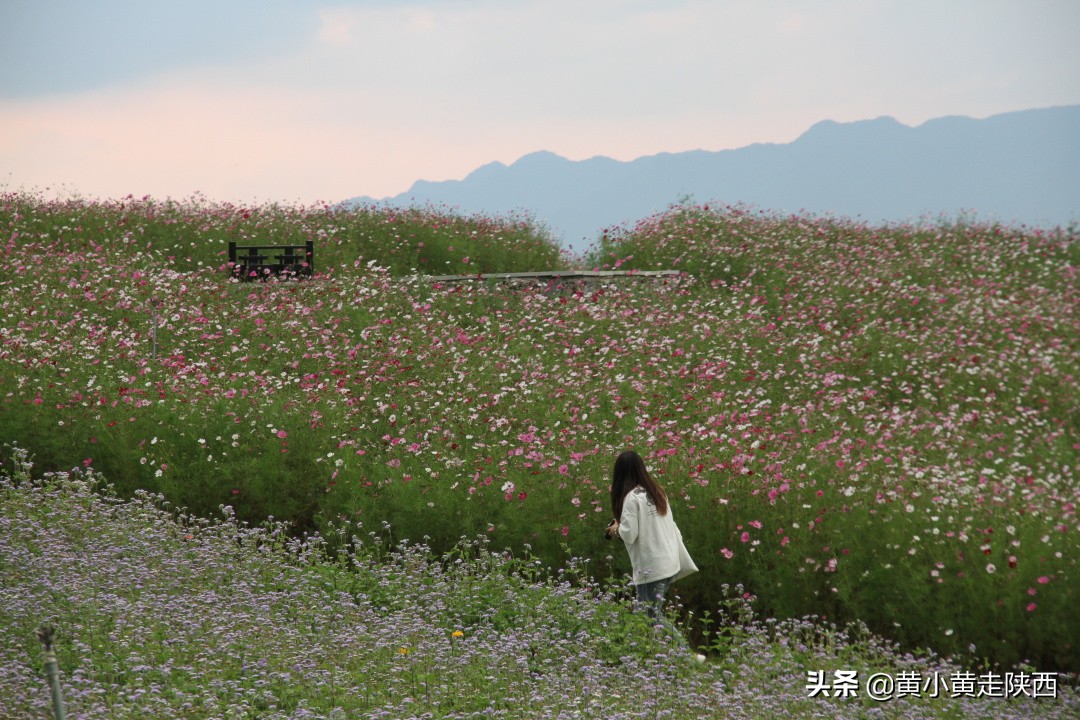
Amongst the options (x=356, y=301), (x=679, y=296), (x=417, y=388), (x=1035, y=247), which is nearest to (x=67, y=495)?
(x=417, y=388)

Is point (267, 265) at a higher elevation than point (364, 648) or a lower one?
higher

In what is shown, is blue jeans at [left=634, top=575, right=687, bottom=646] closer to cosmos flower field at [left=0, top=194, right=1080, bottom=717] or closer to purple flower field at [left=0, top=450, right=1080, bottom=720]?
purple flower field at [left=0, top=450, right=1080, bottom=720]

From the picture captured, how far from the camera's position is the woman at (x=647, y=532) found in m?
6.87

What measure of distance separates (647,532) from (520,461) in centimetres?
246

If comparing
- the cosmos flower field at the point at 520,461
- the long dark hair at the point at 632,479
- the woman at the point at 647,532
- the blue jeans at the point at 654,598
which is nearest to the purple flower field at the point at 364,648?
the cosmos flower field at the point at 520,461

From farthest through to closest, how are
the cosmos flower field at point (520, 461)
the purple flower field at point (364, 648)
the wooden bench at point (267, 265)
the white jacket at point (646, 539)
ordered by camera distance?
the wooden bench at point (267, 265)
the white jacket at point (646, 539)
the cosmos flower field at point (520, 461)
the purple flower field at point (364, 648)

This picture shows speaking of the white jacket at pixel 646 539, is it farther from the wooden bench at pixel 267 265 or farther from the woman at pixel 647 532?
the wooden bench at pixel 267 265

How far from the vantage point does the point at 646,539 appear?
6902 mm

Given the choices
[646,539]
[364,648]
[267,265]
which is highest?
[267,265]

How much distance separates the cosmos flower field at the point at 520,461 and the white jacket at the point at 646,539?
0.30m

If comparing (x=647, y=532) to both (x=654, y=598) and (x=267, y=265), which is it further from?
(x=267, y=265)

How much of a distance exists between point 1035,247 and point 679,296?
7565 mm

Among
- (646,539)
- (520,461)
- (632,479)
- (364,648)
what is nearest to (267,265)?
(520,461)

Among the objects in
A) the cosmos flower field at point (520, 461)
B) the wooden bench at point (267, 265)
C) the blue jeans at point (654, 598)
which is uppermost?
the wooden bench at point (267, 265)
